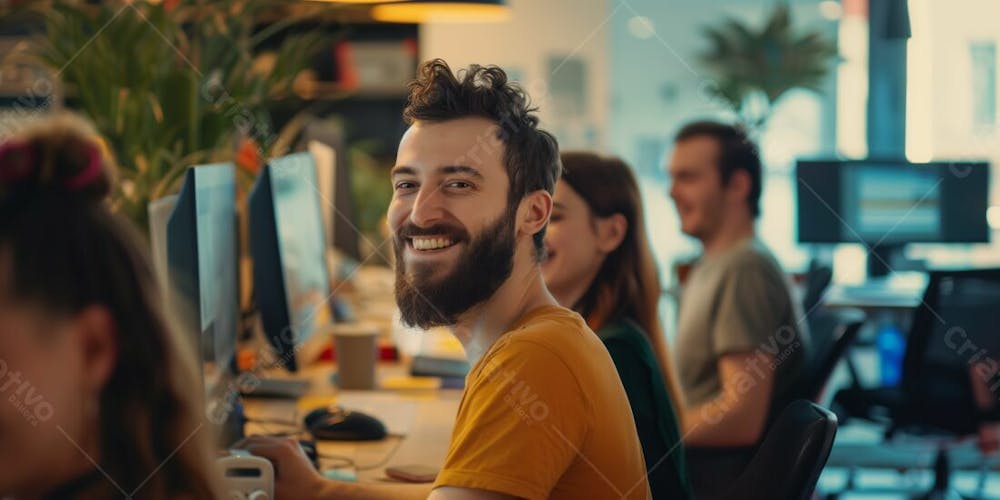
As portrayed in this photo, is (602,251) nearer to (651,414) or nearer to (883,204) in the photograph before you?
(651,414)

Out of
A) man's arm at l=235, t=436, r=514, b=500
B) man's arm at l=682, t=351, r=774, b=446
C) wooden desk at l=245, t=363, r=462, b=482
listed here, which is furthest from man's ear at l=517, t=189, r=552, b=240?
man's arm at l=682, t=351, r=774, b=446

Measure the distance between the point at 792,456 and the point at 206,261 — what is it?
0.97 m

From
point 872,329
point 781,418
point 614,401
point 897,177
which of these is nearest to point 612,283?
point 781,418

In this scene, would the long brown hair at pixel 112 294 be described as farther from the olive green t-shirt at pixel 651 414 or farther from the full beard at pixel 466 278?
the olive green t-shirt at pixel 651 414

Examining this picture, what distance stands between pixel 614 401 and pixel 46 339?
2.59 feet

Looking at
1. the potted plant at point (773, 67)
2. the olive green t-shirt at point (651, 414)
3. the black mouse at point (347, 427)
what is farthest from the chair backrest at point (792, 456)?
the potted plant at point (773, 67)

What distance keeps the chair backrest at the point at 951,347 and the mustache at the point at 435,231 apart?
2.56 m

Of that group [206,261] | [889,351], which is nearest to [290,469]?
[206,261]

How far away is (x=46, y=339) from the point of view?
0.93 metres

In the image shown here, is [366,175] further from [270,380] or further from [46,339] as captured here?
[46,339]

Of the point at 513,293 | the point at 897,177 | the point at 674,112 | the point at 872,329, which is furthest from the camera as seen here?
the point at 674,112

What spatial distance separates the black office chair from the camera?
3.85 metres

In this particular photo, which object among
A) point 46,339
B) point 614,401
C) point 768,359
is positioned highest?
point 46,339

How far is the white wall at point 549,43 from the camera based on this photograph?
22.0 feet
